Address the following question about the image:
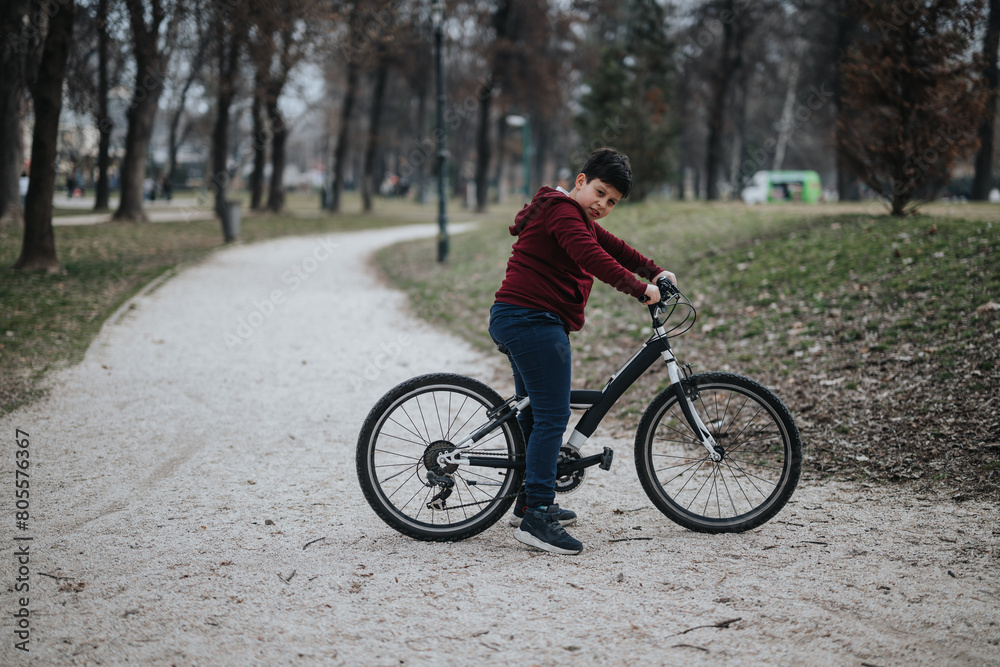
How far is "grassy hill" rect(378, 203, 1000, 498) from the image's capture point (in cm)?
509

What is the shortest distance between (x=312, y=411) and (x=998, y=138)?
2717cm

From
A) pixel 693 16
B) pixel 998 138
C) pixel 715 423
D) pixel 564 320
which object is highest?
pixel 693 16

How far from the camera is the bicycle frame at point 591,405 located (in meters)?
3.82

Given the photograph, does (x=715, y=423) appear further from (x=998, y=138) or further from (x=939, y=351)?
(x=998, y=138)

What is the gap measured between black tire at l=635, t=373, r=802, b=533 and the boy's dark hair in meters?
1.03

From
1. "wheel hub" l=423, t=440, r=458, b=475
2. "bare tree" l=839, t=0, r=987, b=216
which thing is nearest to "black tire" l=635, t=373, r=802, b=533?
"wheel hub" l=423, t=440, r=458, b=475

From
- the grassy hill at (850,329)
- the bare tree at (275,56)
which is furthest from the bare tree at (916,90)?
the bare tree at (275,56)

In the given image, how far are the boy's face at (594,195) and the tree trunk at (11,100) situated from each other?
51.6ft

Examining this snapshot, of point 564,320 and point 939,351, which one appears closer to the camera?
point 564,320

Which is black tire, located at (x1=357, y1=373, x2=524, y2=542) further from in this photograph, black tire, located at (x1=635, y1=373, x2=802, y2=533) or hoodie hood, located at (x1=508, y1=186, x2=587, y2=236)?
hoodie hood, located at (x1=508, y1=186, x2=587, y2=236)

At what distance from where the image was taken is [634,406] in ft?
21.4

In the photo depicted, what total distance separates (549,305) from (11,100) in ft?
61.5

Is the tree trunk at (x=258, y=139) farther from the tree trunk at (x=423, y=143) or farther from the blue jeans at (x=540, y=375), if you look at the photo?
the blue jeans at (x=540, y=375)

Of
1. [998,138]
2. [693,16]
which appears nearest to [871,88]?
[998,138]
